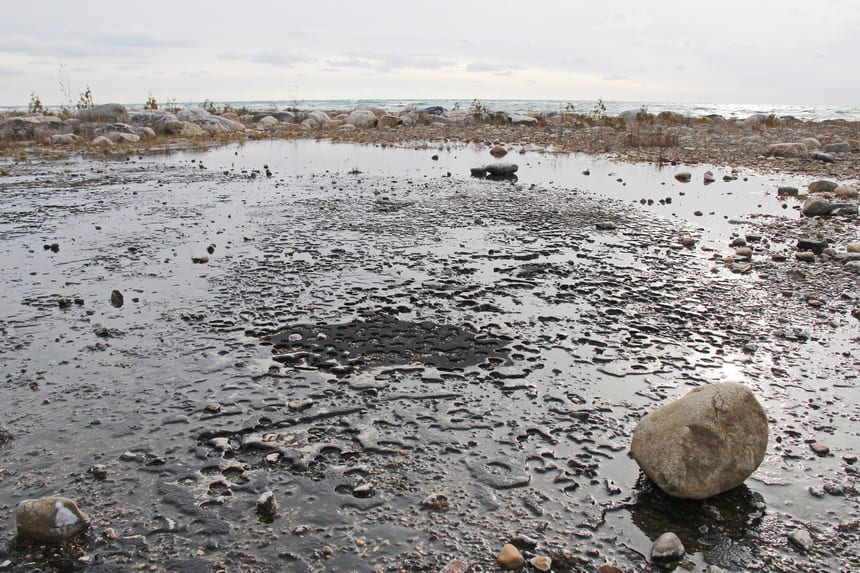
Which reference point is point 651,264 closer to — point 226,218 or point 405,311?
point 405,311

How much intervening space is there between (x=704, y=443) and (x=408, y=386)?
2.88m

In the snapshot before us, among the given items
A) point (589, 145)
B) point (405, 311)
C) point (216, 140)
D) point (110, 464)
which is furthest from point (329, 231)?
point (216, 140)

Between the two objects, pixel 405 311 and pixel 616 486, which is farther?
pixel 405 311

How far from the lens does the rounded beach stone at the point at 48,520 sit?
13.0 ft

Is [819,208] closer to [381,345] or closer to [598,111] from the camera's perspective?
[381,345]

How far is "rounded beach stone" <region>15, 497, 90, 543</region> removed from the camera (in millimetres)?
3973

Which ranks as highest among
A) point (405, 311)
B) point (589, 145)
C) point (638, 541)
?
point (589, 145)

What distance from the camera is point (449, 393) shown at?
6.11m

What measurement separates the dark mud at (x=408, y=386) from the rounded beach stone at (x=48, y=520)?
0.34 feet

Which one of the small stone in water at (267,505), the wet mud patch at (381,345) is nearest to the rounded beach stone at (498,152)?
the wet mud patch at (381,345)

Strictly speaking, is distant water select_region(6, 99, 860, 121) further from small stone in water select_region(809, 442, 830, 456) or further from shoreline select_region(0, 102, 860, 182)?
small stone in water select_region(809, 442, 830, 456)

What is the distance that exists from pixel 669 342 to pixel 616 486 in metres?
3.09

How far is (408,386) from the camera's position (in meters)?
6.24

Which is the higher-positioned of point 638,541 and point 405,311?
point 405,311
